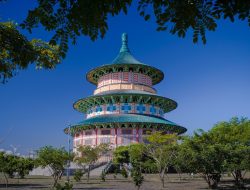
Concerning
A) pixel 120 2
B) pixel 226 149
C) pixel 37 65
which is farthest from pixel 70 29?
pixel 226 149

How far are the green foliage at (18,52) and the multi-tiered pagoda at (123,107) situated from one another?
4407 cm

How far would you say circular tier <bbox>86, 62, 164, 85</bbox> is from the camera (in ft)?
209

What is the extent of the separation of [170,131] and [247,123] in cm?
2060

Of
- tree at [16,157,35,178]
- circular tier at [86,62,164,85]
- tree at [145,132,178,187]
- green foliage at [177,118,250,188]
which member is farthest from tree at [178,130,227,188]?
circular tier at [86,62,164,85]

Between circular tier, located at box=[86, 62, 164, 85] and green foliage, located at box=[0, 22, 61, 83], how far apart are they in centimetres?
5241

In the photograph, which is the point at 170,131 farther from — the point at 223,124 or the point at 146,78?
the point at 223,124

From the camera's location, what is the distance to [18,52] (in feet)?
29.8

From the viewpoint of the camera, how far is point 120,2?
5.24 metres

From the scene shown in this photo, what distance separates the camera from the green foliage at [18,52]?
908 centimetres

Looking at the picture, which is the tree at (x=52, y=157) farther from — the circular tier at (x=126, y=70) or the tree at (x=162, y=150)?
the circular tier at (x=126, y=70)

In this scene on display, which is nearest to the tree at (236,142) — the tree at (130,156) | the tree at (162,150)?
the tree at (162,150)

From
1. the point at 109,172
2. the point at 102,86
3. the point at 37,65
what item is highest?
the point at 102,86

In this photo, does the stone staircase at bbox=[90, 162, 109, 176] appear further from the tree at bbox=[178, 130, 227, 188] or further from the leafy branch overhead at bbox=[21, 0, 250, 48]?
the leafy branch overhead at bbox=[21, 0, 250, 48]

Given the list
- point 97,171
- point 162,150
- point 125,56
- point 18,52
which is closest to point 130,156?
point 97,171
